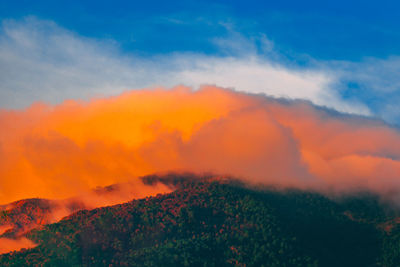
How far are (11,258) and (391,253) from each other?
107 meters

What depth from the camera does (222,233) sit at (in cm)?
15600

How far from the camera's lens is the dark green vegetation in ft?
486

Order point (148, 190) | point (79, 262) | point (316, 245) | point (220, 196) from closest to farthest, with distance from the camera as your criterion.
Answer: point (79, 262)
point (316, 245)
point (220, 196)
point (148, 190)

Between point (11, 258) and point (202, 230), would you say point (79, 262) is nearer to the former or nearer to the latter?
Result: point (11, 258)

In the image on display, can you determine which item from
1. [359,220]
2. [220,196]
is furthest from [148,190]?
[359,220]

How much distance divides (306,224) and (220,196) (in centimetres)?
2723

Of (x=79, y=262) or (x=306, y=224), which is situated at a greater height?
(x=306, y=224)

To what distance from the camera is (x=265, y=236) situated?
15375 centimetres

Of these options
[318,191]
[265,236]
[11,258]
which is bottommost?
[11,258]

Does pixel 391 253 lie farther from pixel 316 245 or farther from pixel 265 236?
pixel 265 236

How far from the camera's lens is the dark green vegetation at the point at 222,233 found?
486ft

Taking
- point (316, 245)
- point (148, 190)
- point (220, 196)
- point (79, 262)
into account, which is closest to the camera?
point (79, 262)

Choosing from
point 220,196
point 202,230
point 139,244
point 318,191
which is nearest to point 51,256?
point 139,244

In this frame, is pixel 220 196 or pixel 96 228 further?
pixel 220 196
